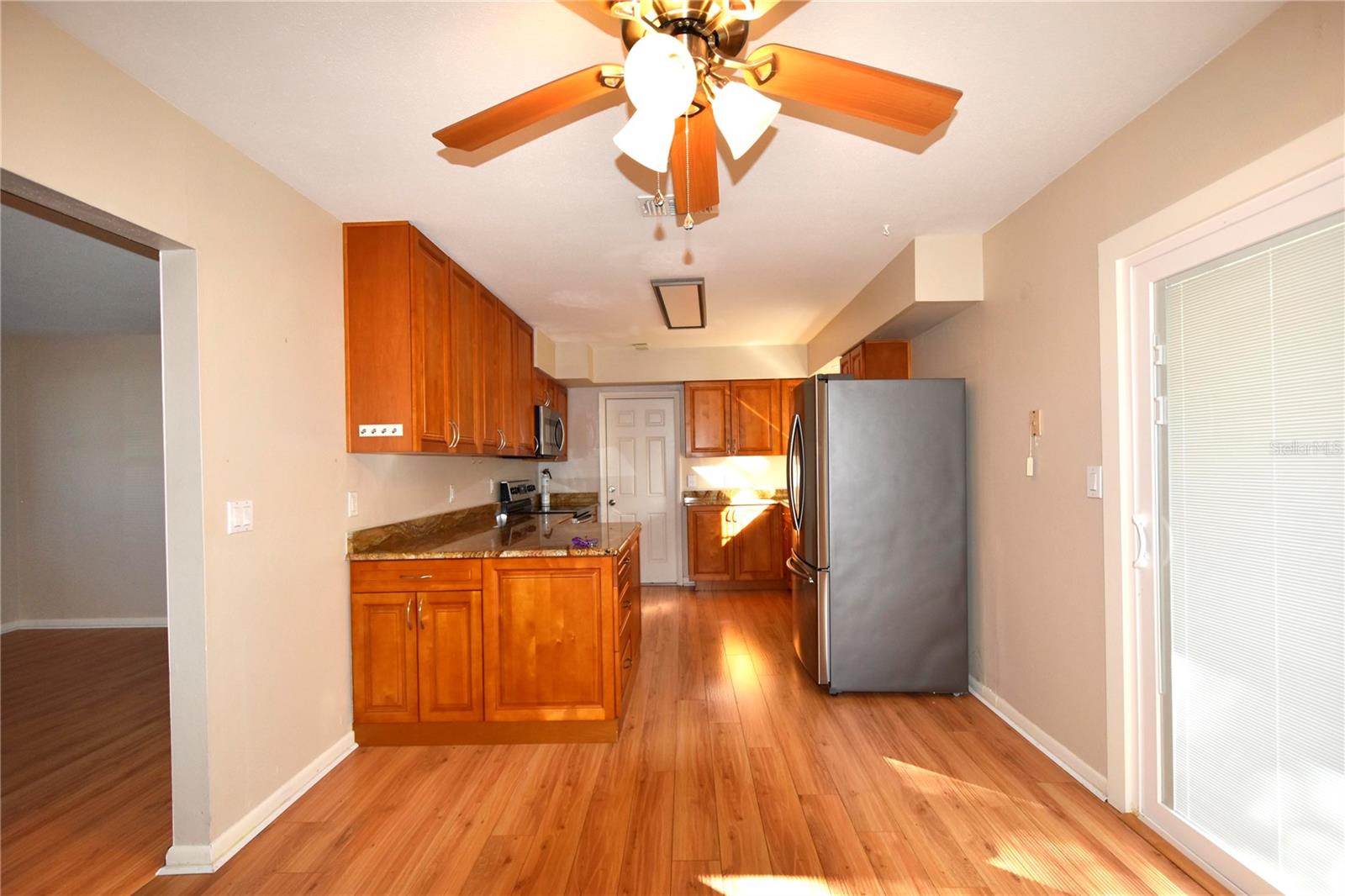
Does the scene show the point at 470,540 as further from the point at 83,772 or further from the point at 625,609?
the point at 83,772

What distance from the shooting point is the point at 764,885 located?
6.04 feet

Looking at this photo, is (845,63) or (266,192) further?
(266,192)

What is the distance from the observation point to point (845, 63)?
1.22 metres

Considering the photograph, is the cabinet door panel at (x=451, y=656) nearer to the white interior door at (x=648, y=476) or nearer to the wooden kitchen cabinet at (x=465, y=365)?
the wooden kitchen cabinet at (x=465, y=365)

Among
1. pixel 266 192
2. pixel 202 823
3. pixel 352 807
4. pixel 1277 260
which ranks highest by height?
pixel 266 192

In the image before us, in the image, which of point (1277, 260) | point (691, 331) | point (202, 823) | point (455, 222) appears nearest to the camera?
point (1277, 260)

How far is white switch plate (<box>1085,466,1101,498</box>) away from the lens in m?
2.27

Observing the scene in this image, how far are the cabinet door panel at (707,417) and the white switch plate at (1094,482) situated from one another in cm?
390

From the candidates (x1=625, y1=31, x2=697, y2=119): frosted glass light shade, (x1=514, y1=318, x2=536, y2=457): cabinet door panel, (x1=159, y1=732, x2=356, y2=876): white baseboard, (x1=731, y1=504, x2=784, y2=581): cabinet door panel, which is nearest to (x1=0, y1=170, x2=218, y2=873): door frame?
(x1=159, y1=732, x2=356, y2=876): white baseboard

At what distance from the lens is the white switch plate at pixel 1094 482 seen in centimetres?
227

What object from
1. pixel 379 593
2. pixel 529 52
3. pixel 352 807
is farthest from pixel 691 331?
pixel 352 807

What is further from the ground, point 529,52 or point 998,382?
point 529,52

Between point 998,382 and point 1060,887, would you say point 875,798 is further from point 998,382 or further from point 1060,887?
point 998,382

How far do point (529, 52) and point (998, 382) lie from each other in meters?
2.48
